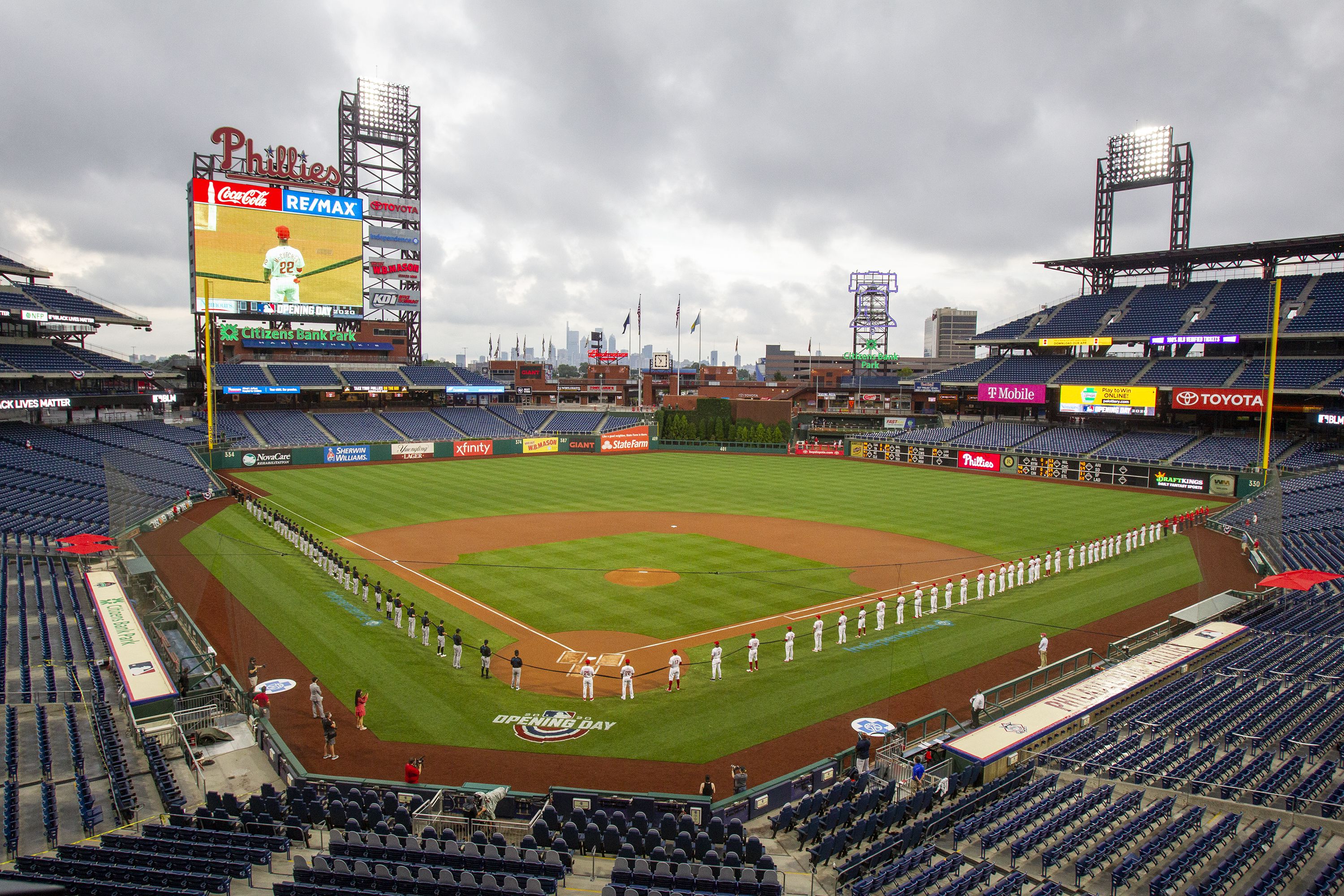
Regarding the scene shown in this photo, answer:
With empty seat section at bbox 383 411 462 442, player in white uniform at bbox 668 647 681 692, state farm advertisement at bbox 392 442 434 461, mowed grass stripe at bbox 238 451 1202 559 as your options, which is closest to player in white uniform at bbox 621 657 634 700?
player in white uniform at bbox 668 647 681 692

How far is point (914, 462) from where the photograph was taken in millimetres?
58438

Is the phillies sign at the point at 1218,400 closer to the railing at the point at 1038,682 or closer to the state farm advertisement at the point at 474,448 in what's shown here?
the railing at the point at 1038,682

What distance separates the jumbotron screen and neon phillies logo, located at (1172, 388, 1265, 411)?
56693 millimetres

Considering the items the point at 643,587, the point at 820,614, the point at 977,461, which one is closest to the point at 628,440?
the point at 977,461

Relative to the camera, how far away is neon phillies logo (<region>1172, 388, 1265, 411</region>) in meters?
45.6

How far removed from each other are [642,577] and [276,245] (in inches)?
1735

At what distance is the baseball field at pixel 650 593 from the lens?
1562 centimetres

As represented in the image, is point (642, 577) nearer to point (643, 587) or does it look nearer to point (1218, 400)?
point (643, 587)

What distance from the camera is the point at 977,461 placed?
54781 mm

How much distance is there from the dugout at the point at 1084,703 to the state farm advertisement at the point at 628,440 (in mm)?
50463

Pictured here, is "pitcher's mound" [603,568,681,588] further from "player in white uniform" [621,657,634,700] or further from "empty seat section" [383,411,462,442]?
"empty seat section" [383,411,462,442]

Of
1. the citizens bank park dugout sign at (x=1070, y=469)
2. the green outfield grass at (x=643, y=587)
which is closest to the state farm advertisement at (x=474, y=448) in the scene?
the citizens bank park dugout sign at (x=1070, y=469)

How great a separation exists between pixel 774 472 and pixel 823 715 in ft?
125

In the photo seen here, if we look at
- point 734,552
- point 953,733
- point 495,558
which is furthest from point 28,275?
point 953,733
